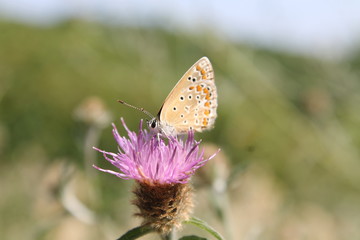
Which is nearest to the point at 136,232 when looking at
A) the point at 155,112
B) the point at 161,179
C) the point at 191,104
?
the point at 161,179

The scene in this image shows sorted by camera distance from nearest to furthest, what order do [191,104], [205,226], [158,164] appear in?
[205,226], [158,164], [191,104]

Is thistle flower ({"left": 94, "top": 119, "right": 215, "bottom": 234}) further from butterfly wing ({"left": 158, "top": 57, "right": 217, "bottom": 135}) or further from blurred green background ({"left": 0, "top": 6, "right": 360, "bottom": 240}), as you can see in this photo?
blurred green background ({"left": 0, "top": 6, "right": 360, "bottom": 240})

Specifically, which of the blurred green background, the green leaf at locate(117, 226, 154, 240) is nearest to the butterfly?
the blurred green background

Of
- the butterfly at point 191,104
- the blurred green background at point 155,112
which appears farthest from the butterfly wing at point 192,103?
the blurred green background at point 155,112

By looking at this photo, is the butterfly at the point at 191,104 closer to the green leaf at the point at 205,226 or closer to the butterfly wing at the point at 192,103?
the butterfly wing at the point at 192,103

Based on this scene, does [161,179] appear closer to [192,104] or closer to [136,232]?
[136,232]

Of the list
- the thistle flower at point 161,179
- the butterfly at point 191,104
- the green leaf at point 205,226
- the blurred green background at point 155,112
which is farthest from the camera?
the blurred green background at point 155,112

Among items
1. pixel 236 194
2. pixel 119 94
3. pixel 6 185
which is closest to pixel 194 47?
pixel 236 194

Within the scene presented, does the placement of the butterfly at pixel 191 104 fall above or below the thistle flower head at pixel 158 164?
above
